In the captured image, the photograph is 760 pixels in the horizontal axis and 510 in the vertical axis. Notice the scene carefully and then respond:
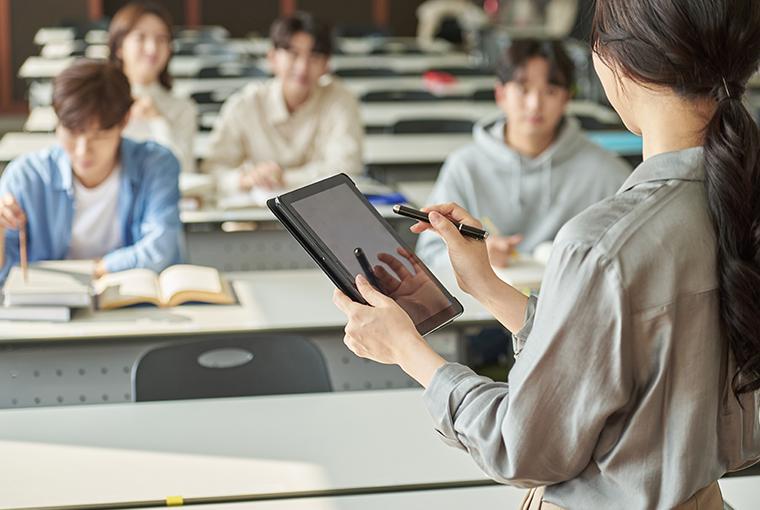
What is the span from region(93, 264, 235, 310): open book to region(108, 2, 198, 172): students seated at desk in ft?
4.06

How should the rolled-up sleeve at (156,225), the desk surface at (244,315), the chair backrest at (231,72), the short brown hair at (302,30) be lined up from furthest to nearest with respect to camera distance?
1. the chair backrest at (231,72)
2. the short brown hair at (302,30)
3. the rolled-up sleeve at (156,225)
4. the desk surface at (244,315)

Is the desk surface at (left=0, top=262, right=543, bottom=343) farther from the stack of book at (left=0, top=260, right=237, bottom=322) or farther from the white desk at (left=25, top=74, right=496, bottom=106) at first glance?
the white desk at (left=25, top=74, right=496, bottom=106)

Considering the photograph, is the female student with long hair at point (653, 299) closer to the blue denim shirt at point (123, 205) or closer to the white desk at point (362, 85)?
the blue denim shirt at point (123, 205)

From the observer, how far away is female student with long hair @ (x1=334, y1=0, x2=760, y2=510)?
0.82 m

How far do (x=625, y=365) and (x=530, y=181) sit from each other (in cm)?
211

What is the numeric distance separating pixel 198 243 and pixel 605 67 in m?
2.51

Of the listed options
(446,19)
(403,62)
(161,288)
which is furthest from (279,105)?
(446,19)

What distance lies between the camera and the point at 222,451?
1.53 meters

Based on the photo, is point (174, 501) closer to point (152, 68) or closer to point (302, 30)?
point (302, 30)

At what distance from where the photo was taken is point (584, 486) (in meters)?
0.92

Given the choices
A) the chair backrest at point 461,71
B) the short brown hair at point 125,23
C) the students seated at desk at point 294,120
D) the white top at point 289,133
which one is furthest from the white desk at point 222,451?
the chair backrest at point 461,71

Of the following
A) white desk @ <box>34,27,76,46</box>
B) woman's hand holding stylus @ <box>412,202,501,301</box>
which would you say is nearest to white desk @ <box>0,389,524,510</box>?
woman's hand holding stylus @ <box>412,202,501,301</box>

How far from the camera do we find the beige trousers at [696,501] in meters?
0.97

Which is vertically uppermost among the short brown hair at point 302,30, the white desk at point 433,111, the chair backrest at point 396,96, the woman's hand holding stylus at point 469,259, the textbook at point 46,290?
the short brown hair at point 302,30
